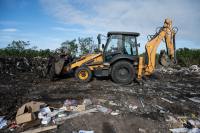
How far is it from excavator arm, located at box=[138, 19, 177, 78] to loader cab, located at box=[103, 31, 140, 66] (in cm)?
50

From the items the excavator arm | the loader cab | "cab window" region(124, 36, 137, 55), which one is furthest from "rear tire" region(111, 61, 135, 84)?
"cab window" region(124, 36, 137, 55)

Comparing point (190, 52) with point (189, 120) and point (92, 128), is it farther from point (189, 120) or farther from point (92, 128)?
point (92, 128)

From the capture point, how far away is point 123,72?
4980 millimetres

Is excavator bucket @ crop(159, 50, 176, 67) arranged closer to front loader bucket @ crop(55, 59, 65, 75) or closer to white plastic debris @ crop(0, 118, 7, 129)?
front loader bucket @ crop(55, 59, 65, 75)

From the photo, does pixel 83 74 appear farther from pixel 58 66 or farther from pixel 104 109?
pixel 104 109

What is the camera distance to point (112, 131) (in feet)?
7.01

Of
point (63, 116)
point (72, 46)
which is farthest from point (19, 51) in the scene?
point (63, 116)

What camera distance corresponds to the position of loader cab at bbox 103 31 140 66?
193 inches

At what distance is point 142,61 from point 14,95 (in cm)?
482

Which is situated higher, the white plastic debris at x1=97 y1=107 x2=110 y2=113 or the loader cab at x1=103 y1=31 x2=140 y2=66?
the loader cab at x1=103 y1=31 x2=140 y2=66

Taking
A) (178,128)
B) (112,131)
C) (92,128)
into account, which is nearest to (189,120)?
(178,128)

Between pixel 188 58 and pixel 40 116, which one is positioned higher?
pixel 188 58

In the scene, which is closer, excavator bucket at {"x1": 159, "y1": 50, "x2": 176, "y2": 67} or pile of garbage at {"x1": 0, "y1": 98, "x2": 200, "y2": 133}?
pile of garbage at {"x1": 0, "y1": 98, "x2": 200, "y2": 133}

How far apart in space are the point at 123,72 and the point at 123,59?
22.4 inches
